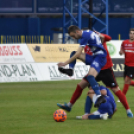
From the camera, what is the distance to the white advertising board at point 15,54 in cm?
1866

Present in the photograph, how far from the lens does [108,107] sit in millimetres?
8086

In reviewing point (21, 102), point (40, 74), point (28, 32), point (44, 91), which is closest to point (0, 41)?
point (28, 32)

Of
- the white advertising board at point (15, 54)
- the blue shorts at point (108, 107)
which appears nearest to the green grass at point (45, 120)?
the blue shorts at point (108, 107)

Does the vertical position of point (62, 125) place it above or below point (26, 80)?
above

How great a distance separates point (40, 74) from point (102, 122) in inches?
440

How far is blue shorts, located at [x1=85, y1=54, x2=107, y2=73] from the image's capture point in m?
8.18

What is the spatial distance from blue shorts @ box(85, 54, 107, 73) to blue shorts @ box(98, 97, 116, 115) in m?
0.60

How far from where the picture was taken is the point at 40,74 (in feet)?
62.1

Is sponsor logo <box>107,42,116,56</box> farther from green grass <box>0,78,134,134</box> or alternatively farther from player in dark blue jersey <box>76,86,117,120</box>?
player in dark blue jersey <box>76,86,117,120</box>

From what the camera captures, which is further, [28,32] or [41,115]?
[28,32]

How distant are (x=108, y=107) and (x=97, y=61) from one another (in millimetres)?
890

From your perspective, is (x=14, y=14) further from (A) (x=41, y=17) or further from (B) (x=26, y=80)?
(B) (x=26, y=80)

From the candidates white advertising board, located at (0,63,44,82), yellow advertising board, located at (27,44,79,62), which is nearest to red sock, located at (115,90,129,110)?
white advertising board, located at (0,63,44,82)

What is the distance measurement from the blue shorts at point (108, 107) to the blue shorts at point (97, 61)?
23.7 inches
